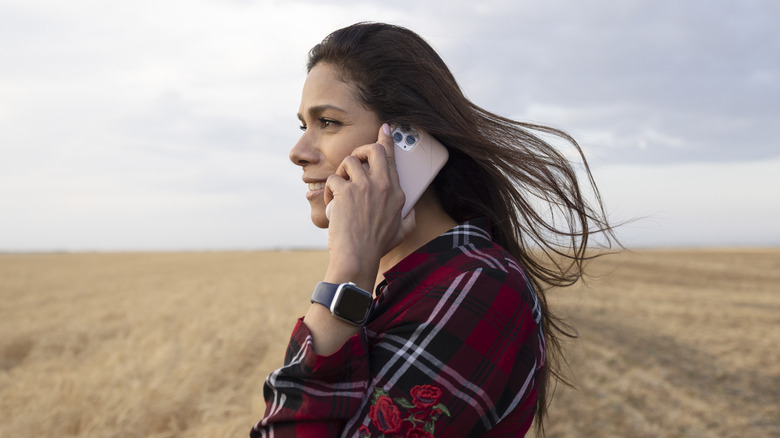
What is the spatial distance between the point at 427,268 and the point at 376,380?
1.10ft

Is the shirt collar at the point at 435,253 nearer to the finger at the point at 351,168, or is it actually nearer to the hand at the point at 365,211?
the hand at the point at 365,211

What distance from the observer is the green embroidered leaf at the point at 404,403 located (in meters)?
1.28

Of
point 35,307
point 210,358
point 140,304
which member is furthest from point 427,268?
point 35,307

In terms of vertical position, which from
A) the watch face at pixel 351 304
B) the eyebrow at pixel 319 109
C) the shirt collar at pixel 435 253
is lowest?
the watch face at pixel 351 304

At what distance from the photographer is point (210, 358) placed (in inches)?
269

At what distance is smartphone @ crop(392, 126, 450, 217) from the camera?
1665mm

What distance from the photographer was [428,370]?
4.30 ft

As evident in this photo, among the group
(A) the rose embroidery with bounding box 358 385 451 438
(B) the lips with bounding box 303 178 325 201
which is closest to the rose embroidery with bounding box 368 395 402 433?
(A) the rose embroidery with bounding box 358 385 451 438

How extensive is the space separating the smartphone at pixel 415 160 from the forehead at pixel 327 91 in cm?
15

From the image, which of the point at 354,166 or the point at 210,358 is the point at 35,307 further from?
the point at 354,166

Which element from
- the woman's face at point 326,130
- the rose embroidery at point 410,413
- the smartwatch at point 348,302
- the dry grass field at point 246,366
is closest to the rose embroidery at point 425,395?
the rose embroidery at point 410,413

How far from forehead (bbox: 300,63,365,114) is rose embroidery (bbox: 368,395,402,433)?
830 mm

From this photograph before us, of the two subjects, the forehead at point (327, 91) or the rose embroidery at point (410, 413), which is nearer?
the rose embroidery at point (410, 413)

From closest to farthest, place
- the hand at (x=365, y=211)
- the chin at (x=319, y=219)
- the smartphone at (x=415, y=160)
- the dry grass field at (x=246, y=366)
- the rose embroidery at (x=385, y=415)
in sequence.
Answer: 1. the rose embroidery at (x=385, y=415)
2. the hand at (x=365, y=211)
3. the smartphone at (x=415, y=160)
4. the chin at (x=319, y=219)
5. the dry grass field at (x=246, y=366)
